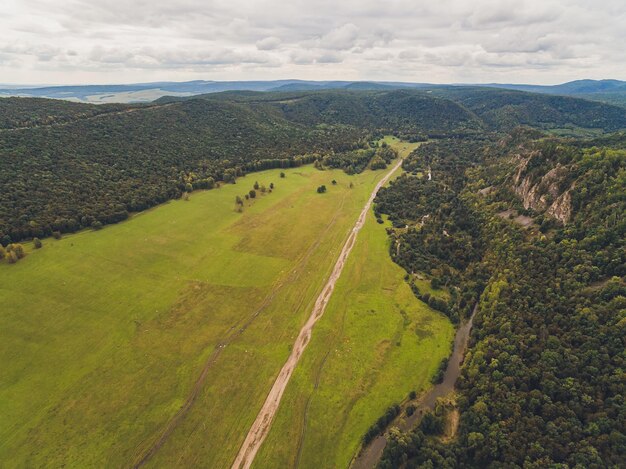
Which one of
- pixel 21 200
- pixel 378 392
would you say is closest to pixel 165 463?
pixel 378 392

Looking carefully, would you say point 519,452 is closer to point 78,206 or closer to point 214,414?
point 214,414

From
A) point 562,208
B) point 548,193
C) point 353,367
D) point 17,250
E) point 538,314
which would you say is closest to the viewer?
point 353,367

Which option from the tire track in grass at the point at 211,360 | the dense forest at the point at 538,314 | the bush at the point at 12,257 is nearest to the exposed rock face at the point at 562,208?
the dense forest at the point at 538,314

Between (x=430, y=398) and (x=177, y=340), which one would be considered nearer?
(x=430, y=398)

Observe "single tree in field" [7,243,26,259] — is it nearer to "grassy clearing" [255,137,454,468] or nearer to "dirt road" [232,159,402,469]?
"dirt road" [232,159,402,469]

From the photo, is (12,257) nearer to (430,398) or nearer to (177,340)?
(177,340)

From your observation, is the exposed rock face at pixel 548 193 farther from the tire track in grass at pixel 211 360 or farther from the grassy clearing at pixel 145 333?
the tire track in grass at pixel 211 360

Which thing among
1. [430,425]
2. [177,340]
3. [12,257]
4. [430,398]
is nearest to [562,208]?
[430,398]

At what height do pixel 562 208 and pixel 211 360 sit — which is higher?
pixel 562 208
